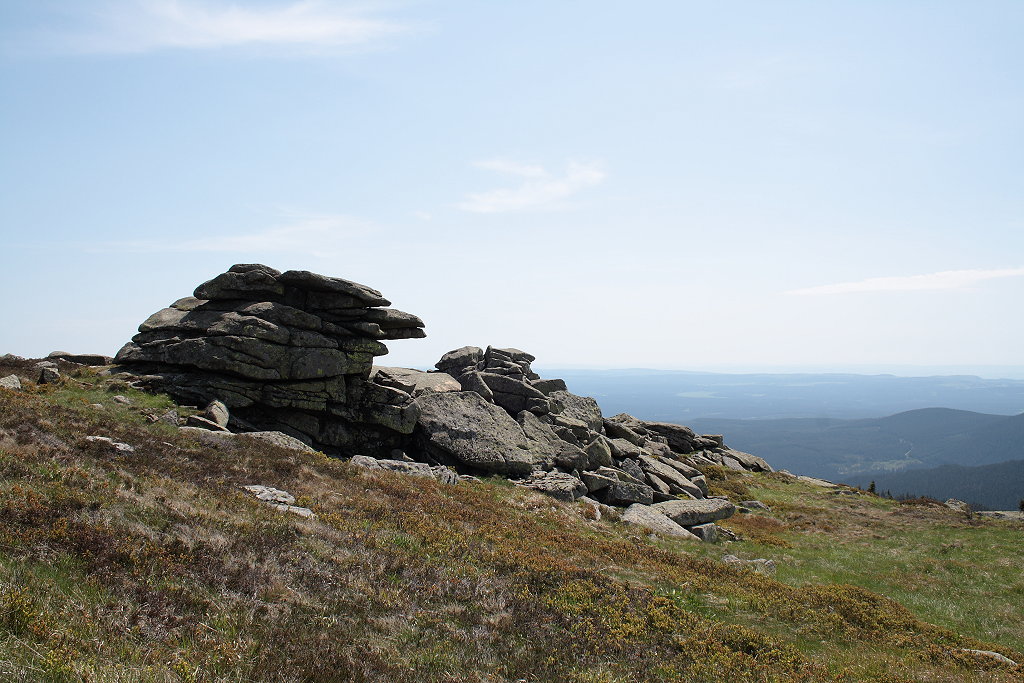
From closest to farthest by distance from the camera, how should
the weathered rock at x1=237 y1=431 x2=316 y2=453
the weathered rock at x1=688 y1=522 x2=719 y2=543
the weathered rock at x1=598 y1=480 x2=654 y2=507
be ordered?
the weathered rock at x1=237 y1=431 x2=316 y2=453
the weathered rock at x1=688 y1=522 x2=719 y2=543
the weathered rock at x1=598 y1=480 x2=654 y2=507

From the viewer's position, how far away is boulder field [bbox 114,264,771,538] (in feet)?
107

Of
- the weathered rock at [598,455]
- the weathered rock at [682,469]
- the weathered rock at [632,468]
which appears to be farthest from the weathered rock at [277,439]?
the weathered rock at [682,469]

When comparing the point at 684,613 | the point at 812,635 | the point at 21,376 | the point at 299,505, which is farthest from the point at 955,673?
the point at 21,376

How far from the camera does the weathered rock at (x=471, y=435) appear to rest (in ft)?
111

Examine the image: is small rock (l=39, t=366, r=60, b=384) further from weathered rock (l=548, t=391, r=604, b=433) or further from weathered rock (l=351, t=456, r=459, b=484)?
weathered rock (l=548, t=391, r=604, b=433)

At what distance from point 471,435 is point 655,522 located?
12.2 meters

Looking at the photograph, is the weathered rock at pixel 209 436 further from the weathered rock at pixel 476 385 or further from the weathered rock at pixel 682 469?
the weathered rock at pixel 682 469

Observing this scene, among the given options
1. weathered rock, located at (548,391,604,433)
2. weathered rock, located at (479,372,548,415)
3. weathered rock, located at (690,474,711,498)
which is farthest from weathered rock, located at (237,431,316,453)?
weathered rock, located at (690,474,711,498)

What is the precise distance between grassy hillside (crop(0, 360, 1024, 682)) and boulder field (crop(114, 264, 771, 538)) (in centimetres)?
709

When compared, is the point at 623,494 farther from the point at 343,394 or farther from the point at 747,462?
the point at 747,462

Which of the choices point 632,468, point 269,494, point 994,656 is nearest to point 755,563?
point 994,656

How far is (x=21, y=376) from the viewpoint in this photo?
3097 centimetres

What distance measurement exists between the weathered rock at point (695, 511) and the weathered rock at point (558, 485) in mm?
4805

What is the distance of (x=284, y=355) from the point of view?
111ft
